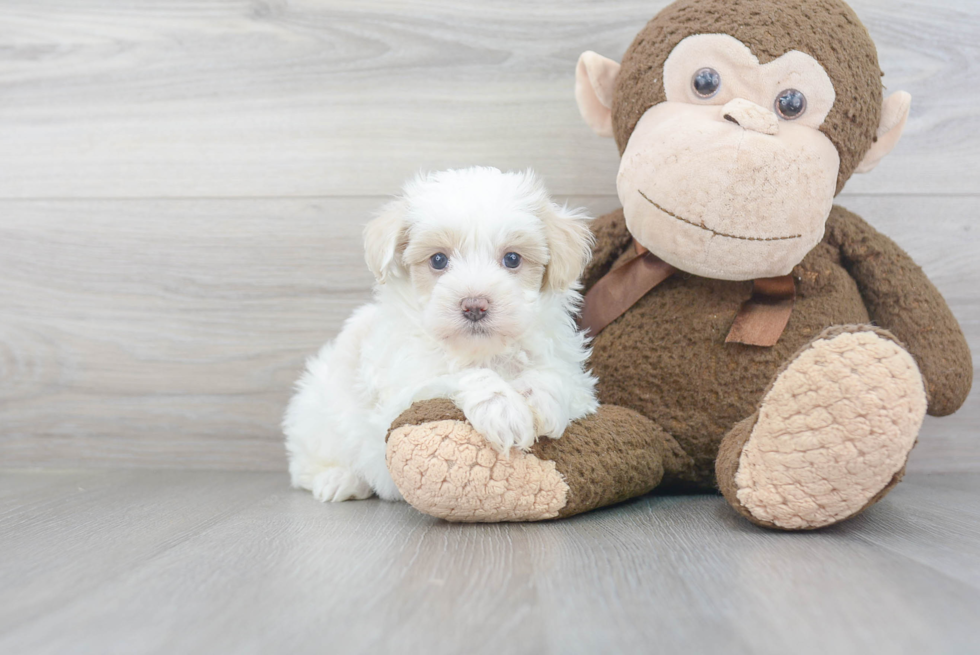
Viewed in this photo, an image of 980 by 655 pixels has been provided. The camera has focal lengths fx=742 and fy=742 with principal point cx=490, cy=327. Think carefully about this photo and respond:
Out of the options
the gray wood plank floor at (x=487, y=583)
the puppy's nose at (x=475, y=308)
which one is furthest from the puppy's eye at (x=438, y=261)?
the gray wood plank floor at (x=487, y=583)

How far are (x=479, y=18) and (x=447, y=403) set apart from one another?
94cm

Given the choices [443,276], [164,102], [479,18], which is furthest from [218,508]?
[479,18]

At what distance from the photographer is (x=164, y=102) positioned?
164 cm

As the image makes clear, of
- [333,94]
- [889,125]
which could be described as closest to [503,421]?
[889,125]

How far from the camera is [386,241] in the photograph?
1181mm

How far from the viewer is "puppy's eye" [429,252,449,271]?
1182mm

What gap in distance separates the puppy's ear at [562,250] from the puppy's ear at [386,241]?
23cm

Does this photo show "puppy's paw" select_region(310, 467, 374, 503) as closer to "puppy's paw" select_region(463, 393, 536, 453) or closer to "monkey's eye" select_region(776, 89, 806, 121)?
"puppy's paw" select_region(463, 393, 536, 453)

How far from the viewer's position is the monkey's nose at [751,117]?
1.09 meters

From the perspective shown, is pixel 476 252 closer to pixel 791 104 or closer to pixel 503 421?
pixel 503 421

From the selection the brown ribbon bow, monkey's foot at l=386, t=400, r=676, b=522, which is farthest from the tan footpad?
Result: the brown ribbon bow

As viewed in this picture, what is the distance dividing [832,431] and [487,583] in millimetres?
460

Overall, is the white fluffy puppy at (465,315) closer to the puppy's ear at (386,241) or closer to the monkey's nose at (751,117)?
the puppy's ear at (386,241)

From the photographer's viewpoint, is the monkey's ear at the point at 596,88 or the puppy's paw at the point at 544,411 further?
the monkey's ear at the point at 596,88
